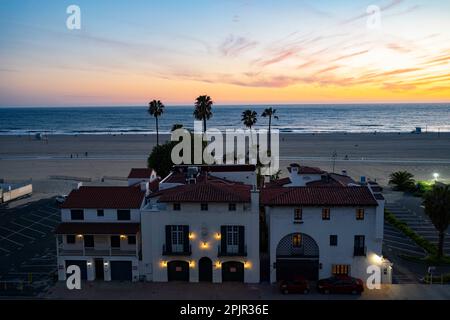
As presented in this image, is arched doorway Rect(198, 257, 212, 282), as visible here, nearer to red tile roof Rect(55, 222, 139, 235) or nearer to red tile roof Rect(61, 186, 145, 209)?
red tile roof Rect(55, 222, 139, 235)

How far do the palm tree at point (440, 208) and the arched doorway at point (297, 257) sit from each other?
11.3m

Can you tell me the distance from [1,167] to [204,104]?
45931 millimetres

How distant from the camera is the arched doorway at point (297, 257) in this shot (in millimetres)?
31031

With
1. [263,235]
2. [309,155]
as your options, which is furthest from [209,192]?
[309,155]

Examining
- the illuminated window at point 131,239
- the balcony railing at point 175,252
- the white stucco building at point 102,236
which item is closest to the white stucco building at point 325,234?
the balcony railing at point 175,252

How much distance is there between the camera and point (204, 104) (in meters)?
69.6

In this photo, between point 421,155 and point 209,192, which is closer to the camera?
point 209,192

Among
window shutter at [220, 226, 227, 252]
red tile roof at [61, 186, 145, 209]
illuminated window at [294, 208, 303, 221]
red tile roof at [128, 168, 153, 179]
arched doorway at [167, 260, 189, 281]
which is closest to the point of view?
illuminated window at [294, 208, 303, 221]

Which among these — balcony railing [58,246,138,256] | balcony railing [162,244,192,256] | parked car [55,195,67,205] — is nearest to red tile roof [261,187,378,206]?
balcony railing [162,244,192,256]

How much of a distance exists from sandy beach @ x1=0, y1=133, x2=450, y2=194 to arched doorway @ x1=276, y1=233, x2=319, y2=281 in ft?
134

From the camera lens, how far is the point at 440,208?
3406 centimetres

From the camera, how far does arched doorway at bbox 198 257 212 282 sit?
3134 centimetres

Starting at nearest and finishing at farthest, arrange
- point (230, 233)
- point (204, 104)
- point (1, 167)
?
point (230, 233)
point (204, 104)
point (1, 167)
